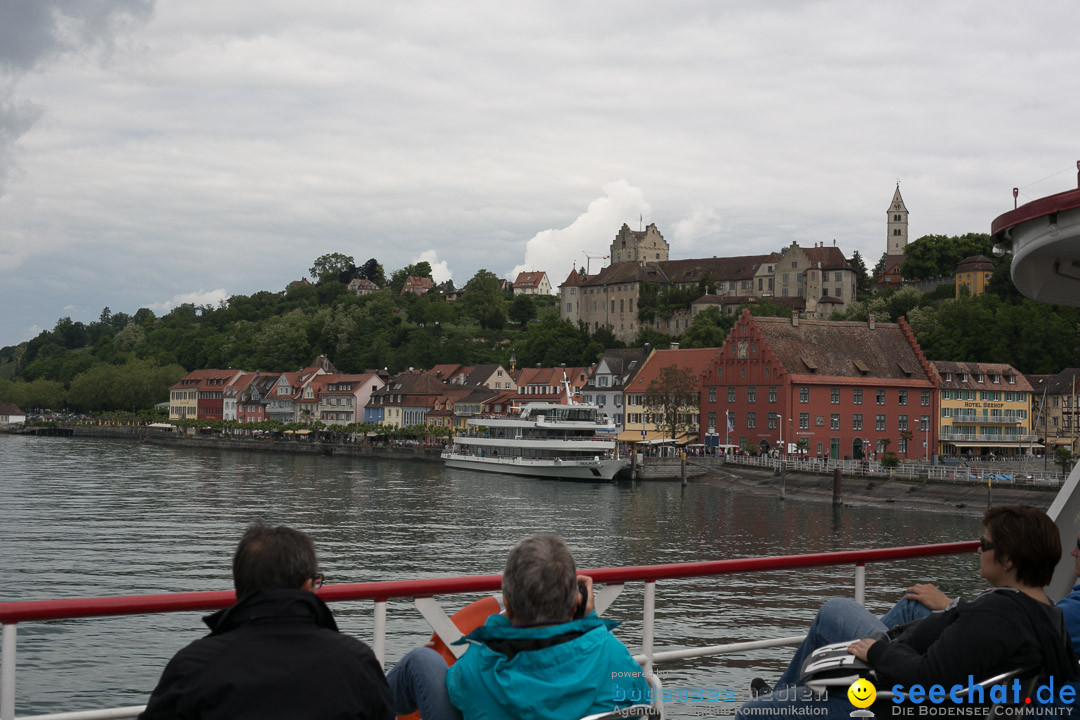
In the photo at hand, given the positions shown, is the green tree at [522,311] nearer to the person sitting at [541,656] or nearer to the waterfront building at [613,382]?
the waterfront building at [613,382]

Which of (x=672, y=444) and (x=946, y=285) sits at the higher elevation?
(x=946, y=285)

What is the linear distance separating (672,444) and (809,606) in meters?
55.8

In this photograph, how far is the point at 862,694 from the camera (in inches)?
136

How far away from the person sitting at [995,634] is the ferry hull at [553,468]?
60.9m

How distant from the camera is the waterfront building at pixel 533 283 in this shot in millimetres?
188250

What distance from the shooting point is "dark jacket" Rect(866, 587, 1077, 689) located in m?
3.29

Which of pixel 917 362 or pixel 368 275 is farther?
pixel 368 275

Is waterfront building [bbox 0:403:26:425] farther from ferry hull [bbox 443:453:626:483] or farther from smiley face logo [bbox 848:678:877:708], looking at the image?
smiley face logo [bbox 848:678:877:708]

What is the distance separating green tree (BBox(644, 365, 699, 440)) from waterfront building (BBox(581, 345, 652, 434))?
36.5 ft

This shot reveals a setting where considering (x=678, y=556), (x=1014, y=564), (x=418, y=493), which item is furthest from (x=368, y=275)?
(x=1014, y=564)

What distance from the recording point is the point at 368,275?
634 feet

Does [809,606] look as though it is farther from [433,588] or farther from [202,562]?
[433,588]

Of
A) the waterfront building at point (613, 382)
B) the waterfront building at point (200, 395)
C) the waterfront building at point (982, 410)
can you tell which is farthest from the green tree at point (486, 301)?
the waterfront building at point (982, 410)

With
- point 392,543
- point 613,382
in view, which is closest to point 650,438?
point 613,382
